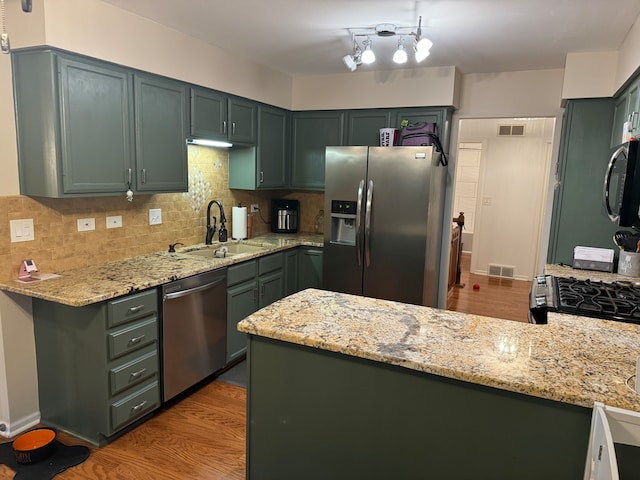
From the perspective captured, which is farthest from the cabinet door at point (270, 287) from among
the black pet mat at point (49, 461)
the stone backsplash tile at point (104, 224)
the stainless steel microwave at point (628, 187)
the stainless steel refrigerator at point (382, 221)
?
the stainless steel microwave at point (628, 187)

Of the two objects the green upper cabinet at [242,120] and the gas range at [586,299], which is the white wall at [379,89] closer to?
the green upper cabinet at [242,120]

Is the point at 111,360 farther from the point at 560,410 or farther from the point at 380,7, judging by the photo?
the point at 380,7

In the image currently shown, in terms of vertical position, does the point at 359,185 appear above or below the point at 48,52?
below

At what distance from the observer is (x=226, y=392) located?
121 inches

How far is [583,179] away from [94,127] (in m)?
3.43

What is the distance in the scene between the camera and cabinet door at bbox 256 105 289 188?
4.01 metres

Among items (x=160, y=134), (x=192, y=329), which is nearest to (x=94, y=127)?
(x=160, y=134)

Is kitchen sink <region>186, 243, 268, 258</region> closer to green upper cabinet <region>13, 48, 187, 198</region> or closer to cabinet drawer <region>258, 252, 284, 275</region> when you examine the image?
cabinet drawer <region>258, 252, 284, 275</region>

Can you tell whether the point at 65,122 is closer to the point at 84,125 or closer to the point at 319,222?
the point at 84,125

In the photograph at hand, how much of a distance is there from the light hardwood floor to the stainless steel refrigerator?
4.68 ft

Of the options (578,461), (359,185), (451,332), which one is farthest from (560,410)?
(359,185)

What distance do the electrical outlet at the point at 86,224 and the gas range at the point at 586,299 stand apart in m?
2.66

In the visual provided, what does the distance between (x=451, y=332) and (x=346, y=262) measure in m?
2.30

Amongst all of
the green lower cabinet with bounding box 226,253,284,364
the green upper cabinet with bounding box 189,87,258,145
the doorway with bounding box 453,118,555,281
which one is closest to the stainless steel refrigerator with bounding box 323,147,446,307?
the green lower cabinet with bounding box 226,253,284,364
